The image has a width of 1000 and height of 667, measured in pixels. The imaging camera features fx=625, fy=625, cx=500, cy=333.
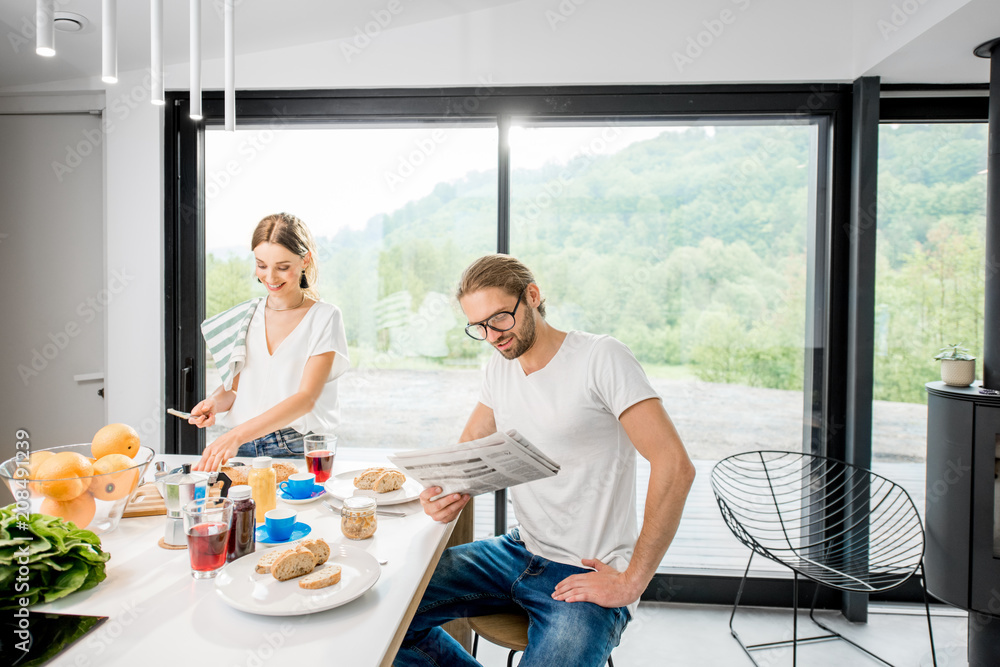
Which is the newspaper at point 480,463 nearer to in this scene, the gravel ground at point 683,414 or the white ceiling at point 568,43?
the gravel ground at point 683,414

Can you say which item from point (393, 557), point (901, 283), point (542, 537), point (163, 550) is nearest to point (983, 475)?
point (901, 283)

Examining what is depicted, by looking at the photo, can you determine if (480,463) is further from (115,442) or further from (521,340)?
(115,442)

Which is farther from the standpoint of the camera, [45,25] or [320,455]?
[320,455]

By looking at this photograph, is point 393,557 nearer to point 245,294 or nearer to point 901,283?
point 245,294

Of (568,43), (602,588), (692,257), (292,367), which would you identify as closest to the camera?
(602,588)

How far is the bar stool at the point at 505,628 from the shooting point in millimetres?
1539

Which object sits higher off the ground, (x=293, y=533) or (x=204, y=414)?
(x=204, y=414)

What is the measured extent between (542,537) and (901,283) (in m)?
2.05

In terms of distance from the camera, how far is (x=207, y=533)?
1.14 metres

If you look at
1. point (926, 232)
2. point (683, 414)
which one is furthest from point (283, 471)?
point (926, 232)

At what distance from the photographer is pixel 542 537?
5.34 ft

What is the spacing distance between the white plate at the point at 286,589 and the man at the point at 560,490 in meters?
0.33

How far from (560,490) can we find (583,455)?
108 mm

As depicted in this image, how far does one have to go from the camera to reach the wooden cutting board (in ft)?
4.77
